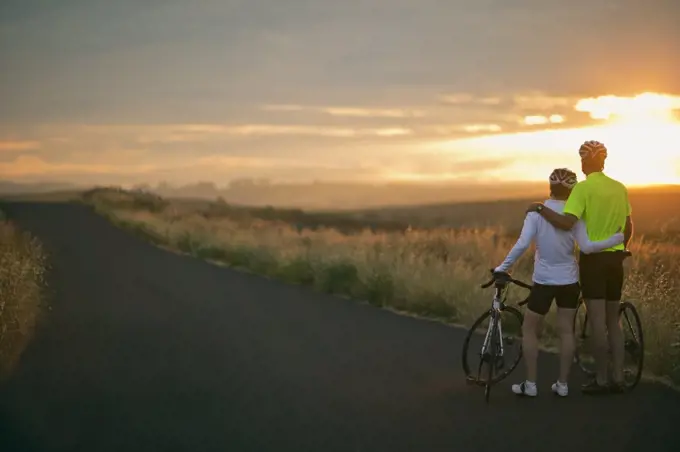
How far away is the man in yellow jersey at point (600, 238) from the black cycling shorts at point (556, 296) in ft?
0.88

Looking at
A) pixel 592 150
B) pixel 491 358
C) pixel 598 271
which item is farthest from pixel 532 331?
pixel 592 150

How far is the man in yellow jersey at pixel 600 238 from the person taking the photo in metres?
8.84

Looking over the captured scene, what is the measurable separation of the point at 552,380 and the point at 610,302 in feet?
3.68

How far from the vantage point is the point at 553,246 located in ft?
29.0

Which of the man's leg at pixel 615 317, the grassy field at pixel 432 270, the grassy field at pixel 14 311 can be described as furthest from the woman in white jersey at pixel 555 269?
the grassy field at pixel 14 311

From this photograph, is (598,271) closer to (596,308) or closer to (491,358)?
(596,308)

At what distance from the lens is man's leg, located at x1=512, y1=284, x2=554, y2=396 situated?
895 centimetres

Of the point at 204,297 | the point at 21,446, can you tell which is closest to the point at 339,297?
the point at 204,297

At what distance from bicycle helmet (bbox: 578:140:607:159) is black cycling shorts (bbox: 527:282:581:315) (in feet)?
4.05

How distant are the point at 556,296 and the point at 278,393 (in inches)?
112

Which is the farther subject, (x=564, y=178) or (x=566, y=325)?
(x=566, y=325)

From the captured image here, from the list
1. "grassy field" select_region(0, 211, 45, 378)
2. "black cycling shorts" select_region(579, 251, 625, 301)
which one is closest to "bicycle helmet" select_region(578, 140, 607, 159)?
"black cycling shorts" select_region(579, 251, 625, 301)

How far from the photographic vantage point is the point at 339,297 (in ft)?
59.8

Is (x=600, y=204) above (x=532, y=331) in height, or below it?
above
